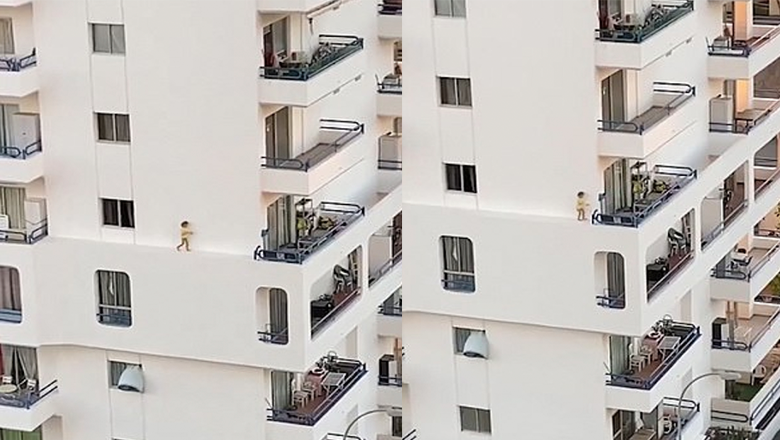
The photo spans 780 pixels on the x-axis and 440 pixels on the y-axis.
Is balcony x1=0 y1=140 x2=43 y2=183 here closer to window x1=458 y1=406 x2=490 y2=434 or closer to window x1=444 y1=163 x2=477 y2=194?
window x1=444 y1=163 x2=477 y2=194

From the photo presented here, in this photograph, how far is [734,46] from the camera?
5519cm

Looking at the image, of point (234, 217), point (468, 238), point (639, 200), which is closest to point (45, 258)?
point (234, 217)

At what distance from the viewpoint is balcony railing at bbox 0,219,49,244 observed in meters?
50.3

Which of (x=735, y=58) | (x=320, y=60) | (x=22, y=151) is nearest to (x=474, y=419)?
(x=320, y=60)

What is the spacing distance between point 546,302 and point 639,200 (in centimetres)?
319

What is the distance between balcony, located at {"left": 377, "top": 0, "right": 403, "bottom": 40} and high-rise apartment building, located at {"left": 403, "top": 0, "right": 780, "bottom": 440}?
205 inches

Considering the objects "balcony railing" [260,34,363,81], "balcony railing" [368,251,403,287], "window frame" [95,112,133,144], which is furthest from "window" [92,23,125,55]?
"balcony railing" [368,251,403,287]

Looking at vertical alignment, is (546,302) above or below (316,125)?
below

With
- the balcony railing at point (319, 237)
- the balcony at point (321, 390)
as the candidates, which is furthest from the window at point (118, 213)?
the balcony at point (321, 390)

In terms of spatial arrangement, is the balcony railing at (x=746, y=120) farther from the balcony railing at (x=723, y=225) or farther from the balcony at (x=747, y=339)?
the balcony at (x=747, y=339)

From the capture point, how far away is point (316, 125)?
167 feet

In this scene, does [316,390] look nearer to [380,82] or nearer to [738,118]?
[380,82]

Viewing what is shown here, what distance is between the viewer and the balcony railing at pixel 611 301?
164 ft

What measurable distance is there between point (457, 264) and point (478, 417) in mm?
3645
